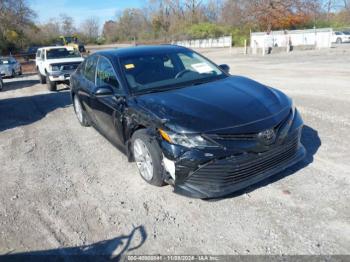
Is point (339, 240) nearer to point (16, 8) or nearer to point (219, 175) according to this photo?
point (219, 175)

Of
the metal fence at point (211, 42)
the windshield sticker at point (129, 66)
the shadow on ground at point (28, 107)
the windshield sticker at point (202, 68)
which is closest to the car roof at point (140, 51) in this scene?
the windshield sticker at point (129, 66)

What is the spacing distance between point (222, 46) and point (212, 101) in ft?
154

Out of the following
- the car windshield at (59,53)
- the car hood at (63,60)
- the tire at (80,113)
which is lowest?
the tire at (80,113)

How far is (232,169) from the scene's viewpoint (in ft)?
11.3

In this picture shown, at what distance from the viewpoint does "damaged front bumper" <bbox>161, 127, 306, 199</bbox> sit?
134 inches

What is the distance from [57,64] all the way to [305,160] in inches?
427

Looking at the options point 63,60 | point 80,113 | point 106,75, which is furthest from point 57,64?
Result: point 106,75

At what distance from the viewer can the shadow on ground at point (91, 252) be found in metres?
3.05

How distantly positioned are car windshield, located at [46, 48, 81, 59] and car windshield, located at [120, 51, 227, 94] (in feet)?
33.6

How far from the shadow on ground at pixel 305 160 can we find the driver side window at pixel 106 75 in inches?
84.6

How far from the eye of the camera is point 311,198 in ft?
12.0

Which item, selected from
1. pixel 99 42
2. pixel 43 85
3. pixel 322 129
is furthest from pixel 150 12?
pixel 322 129

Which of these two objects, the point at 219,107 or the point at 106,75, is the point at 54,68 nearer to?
the point at 106,75

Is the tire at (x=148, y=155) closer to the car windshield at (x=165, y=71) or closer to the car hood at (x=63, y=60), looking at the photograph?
the car windshield at (x=165, y=71)
